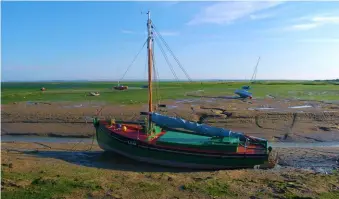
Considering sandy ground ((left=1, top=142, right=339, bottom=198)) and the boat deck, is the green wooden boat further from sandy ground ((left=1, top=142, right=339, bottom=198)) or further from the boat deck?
sandy ground ((left=1, top=142, right=339, bottom=198))

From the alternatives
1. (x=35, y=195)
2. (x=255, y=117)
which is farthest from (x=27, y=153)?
(x=255, y=117)

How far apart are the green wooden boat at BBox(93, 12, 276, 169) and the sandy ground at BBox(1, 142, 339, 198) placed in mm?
489

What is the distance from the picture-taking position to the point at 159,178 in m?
12.0

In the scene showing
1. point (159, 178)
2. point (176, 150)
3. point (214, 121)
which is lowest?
point (159, 178)

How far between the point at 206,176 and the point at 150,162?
3638mm

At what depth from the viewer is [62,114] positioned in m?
29.5

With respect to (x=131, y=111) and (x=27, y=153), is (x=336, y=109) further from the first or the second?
(x=27, y=153)

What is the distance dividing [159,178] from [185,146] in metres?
3.67

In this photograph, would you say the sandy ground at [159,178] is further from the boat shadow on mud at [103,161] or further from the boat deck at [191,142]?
the boat deck at [191,142]

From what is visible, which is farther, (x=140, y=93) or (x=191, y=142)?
(x=140, y=93)

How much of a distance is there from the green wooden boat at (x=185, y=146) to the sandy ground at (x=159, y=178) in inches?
19.2

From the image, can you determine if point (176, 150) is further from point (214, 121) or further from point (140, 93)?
point (140, 93)

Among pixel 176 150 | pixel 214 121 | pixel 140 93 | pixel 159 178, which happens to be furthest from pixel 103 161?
pixel 140 93

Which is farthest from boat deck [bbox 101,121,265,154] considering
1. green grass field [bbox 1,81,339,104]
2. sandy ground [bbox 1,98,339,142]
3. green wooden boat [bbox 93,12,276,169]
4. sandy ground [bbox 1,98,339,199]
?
sandy ground [bbox 1,98,339,142]
